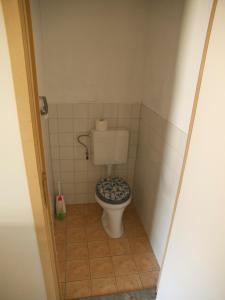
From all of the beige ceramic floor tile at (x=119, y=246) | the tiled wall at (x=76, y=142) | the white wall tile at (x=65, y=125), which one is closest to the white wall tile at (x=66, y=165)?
the tiled wall at (x=76, y=142)

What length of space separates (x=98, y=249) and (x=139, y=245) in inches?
14.8

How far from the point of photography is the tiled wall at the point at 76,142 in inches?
76.7

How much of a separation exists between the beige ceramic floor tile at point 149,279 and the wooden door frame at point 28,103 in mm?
948

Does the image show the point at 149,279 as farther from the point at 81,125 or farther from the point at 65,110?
the point at 65,110

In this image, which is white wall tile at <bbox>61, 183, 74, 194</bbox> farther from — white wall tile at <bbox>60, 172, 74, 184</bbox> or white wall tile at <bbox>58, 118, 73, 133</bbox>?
white wall tile at <bbox>58, 118, 73, 133</bbox>

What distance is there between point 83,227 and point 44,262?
1097 mm

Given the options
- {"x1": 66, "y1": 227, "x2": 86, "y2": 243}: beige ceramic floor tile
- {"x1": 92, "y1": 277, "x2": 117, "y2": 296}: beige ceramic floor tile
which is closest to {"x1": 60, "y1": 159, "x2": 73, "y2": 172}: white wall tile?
{"x1": 66, "y1": 227, "x2": 86, "y2": 243}: beige ceramic floor tile

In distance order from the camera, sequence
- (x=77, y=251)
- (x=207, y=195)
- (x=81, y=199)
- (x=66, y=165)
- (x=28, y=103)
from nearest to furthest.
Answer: (x=28, y=103) → (x=207, y=195) → (x=77, y=251) → (x=66, y=165) → (x=81, y=199)

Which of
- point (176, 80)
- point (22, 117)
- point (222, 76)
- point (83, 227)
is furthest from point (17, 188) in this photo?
point (83, 227)

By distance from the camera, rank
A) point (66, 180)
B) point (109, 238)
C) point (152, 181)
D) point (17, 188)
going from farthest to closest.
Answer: point (66, 180), point (109, 238), point (152, 181), point (17, 188)

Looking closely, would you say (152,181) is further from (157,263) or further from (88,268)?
(88,268)

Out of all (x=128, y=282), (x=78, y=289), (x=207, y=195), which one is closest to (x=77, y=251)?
(x=78, y=289)

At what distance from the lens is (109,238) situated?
6.43 ft

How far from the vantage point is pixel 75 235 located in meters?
1.98
